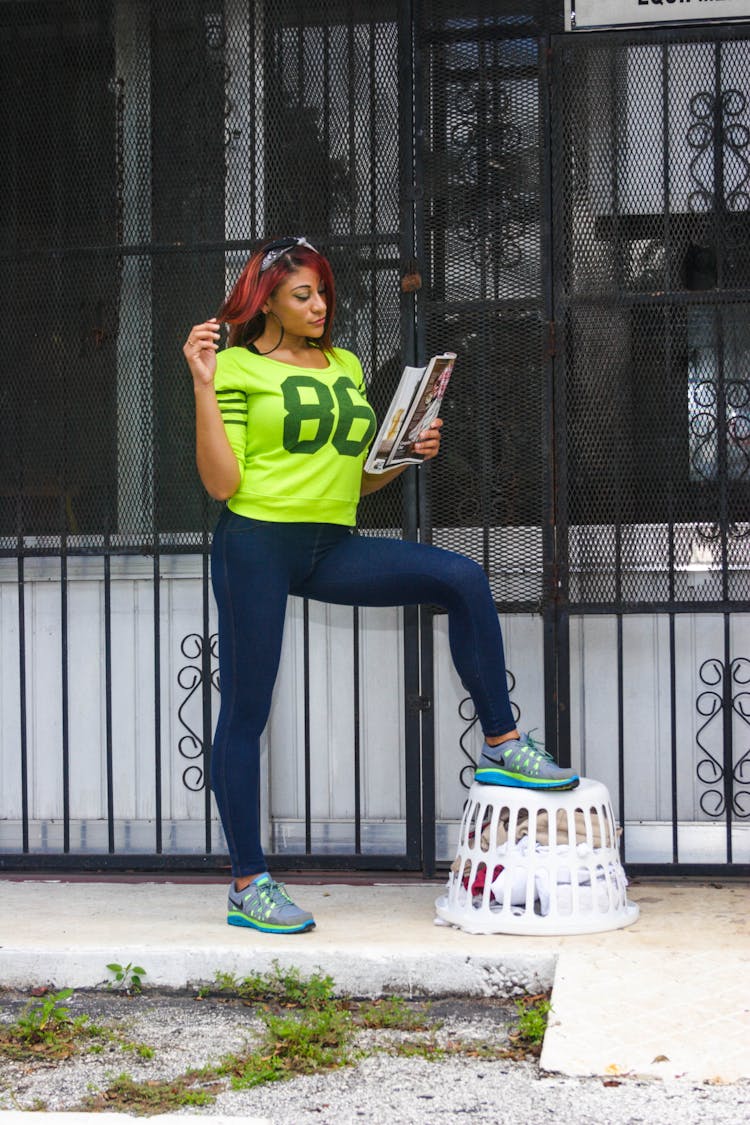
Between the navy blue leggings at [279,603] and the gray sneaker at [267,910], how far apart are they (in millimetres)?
60

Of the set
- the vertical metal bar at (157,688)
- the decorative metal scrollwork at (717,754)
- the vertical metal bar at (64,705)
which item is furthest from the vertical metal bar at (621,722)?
the vertical metal bar at (64,705)

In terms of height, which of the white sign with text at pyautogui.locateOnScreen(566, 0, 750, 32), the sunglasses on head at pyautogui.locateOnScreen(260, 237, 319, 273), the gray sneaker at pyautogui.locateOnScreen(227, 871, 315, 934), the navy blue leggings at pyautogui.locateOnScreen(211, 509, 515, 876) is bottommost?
the gray sneaker at pyautogui.locateOnScreen(227, 871, 315, 934)

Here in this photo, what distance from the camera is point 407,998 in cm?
389

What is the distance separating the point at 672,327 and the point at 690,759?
55.8 inches

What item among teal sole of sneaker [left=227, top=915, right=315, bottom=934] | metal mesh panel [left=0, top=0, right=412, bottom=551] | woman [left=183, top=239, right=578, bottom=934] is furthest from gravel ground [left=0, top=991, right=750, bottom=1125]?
metal mesh panel [left=0, top=0, right=412, bottom=551]

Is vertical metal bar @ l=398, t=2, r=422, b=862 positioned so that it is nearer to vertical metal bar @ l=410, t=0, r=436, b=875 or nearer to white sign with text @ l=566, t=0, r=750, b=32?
vertical metal bar @ l=410, t=0, r=436, b=875

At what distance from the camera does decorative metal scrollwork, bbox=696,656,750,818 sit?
4879 millimetres

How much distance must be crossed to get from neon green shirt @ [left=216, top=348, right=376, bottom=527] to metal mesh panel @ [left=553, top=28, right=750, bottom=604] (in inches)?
37.8

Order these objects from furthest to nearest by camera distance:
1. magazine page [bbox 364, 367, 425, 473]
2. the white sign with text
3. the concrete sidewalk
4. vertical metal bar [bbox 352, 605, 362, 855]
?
1. vertical metal bar [bbox 352, 605, 362, 855]
2. the white sign with text
3. magazine page [bbox 364, 367, 425, 473]
4. the concrete sidewalk

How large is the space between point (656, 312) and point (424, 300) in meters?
0.74

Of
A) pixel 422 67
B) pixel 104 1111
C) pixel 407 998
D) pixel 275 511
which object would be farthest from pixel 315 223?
pixel 104 1111

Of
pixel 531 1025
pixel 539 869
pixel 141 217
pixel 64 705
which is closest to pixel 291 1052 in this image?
pixel 531 1025

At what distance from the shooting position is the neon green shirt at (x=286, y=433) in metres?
4.03

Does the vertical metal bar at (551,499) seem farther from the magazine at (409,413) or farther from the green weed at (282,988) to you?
the green weed at (282,988)
